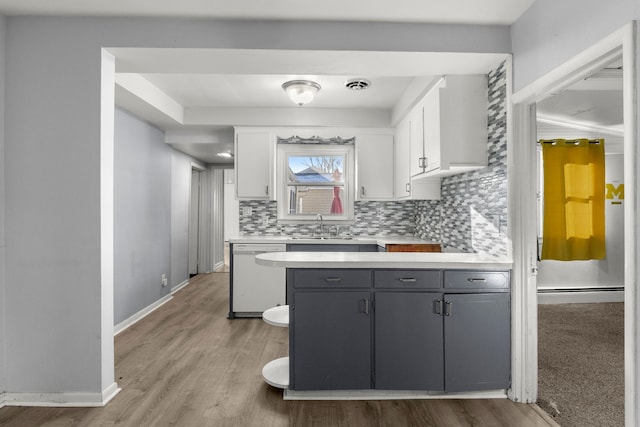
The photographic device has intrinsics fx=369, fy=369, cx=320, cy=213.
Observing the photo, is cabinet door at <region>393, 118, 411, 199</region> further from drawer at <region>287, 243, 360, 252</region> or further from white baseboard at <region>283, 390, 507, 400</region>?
white baseboard at <region>283, 390, 507, 400</region>

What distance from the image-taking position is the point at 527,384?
7.84ft

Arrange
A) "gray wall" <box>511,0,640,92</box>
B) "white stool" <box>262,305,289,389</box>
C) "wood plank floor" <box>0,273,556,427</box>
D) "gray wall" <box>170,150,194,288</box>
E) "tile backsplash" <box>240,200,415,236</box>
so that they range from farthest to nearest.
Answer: "gray wall" <box>170,150,194,288</box>
"tile backsplash" <box>240,200,415,236</box>
"white stool" <box>262,305,289,389</box>
"wood plank floor" <box>0,273,556,427</box>
"gray wall" <box>511,0,640,92</box>

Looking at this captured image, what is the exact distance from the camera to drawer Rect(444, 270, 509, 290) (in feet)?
7.89

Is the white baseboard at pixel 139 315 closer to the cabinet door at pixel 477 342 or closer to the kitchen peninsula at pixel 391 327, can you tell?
the kitchen peninsula at pixel 391 327

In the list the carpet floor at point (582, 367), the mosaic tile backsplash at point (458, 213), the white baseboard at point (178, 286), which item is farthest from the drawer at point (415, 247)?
the white baseboard at point (178, 286)

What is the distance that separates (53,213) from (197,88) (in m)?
1.98

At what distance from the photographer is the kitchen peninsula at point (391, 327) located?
7.82 feet

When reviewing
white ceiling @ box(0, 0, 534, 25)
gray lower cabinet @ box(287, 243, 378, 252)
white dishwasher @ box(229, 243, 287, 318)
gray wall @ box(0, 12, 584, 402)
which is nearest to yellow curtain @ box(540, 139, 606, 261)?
gray lower cabinet @ box(287, 243, 378, 252)

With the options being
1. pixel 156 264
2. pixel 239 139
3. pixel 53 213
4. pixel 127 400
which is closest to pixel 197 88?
pixel 239 139

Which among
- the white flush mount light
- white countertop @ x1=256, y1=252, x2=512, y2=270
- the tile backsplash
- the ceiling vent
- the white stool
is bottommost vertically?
the white stool

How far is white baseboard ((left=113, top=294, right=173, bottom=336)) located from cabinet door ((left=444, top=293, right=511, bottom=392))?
318cm

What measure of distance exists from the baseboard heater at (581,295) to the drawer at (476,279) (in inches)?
124

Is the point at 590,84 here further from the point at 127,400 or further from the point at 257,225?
the point at 127,400

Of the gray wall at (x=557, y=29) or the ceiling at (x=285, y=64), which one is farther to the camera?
the ceiling at (x=285, y=64)
